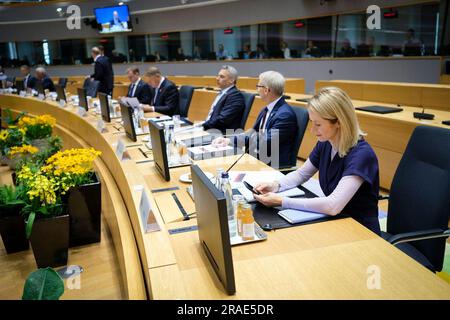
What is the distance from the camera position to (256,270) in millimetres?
1126

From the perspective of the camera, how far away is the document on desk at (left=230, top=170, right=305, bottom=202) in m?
1.74

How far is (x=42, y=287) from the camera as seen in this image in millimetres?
912

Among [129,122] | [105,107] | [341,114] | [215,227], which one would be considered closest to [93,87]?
[105,107]

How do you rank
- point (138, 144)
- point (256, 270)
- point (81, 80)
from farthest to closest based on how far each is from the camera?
point (81, 80)
point (138, 144)
point (256, 270)

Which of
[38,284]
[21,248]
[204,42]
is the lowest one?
[21,248]

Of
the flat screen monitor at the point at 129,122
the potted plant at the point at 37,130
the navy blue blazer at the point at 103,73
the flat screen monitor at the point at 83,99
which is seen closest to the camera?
the flat screen monitor at the point at 129,122

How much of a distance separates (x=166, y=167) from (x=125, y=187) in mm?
214

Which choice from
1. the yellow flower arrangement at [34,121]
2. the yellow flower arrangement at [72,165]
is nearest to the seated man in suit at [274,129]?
the yellow flower arrangement at [72,165]

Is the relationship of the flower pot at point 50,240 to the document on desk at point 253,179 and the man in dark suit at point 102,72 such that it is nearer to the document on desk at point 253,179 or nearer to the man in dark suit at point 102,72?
the document on desk at point 253,179

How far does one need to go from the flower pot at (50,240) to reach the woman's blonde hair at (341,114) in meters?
1.11

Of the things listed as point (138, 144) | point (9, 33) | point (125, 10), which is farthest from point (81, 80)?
point (138, 144)

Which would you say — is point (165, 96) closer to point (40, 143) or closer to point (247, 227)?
point (40, 143)

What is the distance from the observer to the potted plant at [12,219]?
1654 millimetres

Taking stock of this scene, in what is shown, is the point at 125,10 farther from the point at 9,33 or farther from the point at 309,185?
the point at 309,185
